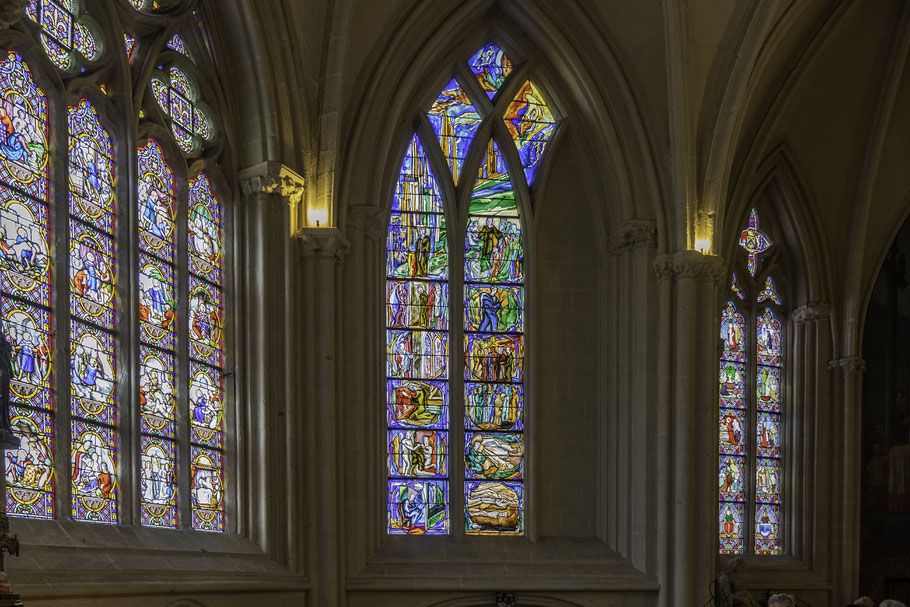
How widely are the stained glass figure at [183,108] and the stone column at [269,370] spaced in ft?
2.32

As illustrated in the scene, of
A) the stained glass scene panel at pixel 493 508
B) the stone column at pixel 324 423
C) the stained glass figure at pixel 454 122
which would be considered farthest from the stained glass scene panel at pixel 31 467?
the stained glass figure at pixel 454 122

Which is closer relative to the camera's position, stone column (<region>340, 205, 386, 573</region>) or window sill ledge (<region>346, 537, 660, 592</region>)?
stone column (<region>340, 205, 386, 573</region>)

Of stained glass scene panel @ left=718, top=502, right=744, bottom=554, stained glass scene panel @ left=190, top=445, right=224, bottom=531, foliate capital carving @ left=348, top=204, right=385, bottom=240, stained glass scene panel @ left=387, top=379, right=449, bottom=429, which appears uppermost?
foliate capital carving @ left=348, top=204, right=385, bottom=240

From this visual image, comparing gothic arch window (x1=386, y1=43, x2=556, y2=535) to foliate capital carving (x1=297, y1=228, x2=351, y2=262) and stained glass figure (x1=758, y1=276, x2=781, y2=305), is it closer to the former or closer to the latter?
foliate capital carving (x1=297, y1=228, x2=351, y2=262)

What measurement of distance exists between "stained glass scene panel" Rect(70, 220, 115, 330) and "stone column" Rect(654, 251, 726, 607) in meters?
7.48

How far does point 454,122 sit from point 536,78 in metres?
1.27

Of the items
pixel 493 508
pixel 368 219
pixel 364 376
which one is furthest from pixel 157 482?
pixel 493 508

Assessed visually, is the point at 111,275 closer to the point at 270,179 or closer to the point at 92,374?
the point at 92,374

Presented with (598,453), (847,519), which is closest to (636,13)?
(598,453)

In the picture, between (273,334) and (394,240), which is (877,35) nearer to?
(394,240)

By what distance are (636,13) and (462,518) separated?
676 cm

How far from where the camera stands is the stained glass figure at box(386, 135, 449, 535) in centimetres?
1756

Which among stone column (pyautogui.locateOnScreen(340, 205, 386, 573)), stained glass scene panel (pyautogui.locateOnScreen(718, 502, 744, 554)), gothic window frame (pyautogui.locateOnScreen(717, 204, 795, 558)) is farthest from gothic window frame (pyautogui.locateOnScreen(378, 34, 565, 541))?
stained glass scene panel (pyautogui.locateOnScreen(718, 502, 744, 554))

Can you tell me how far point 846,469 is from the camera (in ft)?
70.1
